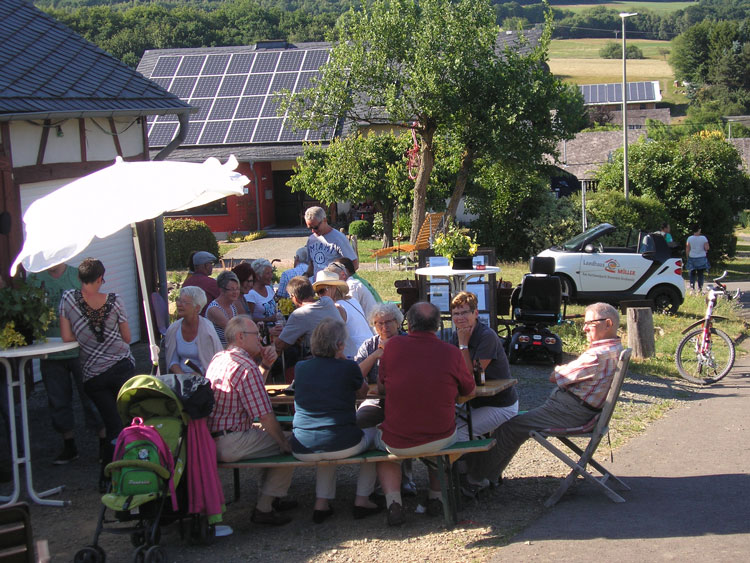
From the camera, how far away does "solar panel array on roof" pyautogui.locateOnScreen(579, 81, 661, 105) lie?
266 feet

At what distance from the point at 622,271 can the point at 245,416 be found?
1161 centimetres

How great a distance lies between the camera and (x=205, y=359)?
21.6 ft

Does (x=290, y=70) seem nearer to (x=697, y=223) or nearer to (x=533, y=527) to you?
(x=697, y=223)

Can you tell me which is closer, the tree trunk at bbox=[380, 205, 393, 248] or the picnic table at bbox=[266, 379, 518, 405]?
the picnic table at bbox=[266, 379, 518, 405]

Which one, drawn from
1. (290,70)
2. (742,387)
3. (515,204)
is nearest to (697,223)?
(515,204)

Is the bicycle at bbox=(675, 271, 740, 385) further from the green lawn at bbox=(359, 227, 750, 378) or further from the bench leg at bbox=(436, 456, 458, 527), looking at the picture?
the bench leg at bbox=(436, 456, 458, 527)

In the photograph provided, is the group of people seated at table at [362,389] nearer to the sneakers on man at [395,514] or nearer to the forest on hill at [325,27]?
the sneakers on man at [395,514]

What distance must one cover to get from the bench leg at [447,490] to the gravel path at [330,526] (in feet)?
0.24

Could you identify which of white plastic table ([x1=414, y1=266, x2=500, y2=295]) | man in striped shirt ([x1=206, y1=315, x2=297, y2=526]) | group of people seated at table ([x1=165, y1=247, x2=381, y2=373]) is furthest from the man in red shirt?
white plastic table ([x1=414, y1=266, x2=500, y2=295])

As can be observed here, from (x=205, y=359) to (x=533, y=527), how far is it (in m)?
2.82

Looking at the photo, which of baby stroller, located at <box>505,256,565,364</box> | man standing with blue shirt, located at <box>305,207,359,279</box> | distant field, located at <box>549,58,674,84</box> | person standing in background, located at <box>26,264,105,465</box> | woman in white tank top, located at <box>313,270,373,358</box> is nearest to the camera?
person standing in background, located at <box>26,264,105,465</box>

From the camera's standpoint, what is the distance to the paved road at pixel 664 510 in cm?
485

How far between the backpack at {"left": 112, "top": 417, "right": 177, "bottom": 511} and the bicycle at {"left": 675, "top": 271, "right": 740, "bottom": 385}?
276 inches

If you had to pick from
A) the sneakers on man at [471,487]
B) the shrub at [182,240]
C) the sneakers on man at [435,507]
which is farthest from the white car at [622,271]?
the sneakers on man at [435,507]
